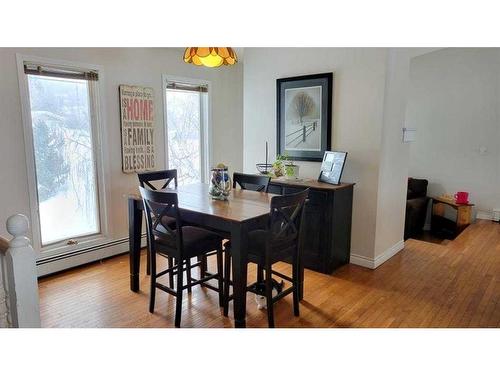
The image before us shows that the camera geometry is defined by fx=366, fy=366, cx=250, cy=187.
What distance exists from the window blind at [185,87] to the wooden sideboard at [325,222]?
1.83m

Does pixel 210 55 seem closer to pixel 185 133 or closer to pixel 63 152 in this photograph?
pixel 63 152

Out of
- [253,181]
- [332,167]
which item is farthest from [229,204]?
[332,167]

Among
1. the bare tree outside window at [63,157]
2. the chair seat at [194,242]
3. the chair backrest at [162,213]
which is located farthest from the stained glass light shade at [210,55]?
the bare tree outside window at [63,157]

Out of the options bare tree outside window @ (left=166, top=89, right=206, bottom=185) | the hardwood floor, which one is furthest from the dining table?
bare tree outside window @ (left=166, top=89, right=206, bottom=185)

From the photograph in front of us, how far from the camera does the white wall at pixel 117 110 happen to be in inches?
123

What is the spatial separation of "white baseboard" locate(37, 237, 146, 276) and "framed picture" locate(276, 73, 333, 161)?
2122 millimetres

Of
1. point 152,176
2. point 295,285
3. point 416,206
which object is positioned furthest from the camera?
point 416,206

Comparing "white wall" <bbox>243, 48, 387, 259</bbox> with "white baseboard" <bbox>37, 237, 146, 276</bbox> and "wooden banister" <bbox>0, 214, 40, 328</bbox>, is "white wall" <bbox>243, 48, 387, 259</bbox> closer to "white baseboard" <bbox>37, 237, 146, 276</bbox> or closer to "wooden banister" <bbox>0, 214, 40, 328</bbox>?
"white baseboard" <bbox>37, 237, 146, 276</bbox>

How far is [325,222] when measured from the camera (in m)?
3.46

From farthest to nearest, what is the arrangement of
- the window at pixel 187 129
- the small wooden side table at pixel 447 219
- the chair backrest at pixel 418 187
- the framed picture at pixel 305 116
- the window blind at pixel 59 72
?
the chair backrest at pixel 418 187 < the small wooden side table at pixel 447 219 < the window at pixel 187 129 < the framed picture at pixel 305 116 < the window blind at pixel 59 72

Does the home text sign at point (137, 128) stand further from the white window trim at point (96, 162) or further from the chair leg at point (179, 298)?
the chair leg at point (179, 298)

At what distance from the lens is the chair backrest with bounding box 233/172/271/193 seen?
336cm

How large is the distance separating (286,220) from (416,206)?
12.1ft
